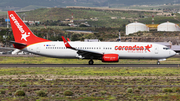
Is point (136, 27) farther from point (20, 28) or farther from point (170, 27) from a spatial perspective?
point (20, 28)

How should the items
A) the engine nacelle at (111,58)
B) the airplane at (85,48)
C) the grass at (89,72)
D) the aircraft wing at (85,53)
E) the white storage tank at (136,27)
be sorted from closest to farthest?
the grass at (89,72) < the engine nacelle at (111,58) < the aircraft wing at (85,53) < the airplane at (85,48) < the white storage tank at (136,27)

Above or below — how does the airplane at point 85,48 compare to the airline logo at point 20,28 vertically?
below

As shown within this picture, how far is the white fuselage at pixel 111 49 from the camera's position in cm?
5112

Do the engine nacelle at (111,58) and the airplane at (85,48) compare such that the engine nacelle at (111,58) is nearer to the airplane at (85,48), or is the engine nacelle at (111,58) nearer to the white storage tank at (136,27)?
the airplane at (85,48)

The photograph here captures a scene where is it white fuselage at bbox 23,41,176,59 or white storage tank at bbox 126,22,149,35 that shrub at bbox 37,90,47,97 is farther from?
white storage tank at bbox 126,22,149,35

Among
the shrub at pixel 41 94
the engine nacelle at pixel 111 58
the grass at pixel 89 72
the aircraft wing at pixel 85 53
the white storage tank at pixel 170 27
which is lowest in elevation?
the shrub at pixel 41 94

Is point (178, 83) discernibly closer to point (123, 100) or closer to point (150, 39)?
point (123, 100)

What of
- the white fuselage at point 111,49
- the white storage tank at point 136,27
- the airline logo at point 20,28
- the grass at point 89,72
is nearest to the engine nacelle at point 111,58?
the white fuselage at point 111,49

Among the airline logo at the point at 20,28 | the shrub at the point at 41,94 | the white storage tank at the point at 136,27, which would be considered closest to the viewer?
the shrub at the point at 41,94

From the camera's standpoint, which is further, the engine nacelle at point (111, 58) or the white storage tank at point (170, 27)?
the white storage tank at point (170, 27)

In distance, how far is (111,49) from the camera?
5119cm

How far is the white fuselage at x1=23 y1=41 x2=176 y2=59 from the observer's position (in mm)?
51125

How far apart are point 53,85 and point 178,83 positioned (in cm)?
1258

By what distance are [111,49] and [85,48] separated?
454 centimetres
